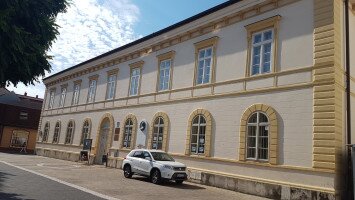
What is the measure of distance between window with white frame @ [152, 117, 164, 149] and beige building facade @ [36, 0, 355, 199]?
65 millimetres

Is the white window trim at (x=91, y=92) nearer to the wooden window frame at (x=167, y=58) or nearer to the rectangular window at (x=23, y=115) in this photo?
the wooden window frame at (x=167, y=58)

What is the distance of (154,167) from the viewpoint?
54.7 feet

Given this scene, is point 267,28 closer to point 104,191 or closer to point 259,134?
point 259,134

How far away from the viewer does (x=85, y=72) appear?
105 feet

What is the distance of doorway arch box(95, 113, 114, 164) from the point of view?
26.8 meters

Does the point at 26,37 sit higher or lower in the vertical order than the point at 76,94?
lower

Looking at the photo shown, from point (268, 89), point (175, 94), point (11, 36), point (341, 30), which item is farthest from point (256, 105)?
point (11, 36)

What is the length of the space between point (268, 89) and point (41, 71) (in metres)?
9.70

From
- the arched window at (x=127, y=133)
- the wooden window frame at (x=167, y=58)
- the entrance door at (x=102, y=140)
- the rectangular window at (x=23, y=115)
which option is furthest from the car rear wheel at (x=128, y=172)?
the rectangular window at (x=23, y=115)

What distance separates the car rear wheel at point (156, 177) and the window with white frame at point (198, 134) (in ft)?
9.65

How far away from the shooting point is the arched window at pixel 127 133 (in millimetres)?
24172

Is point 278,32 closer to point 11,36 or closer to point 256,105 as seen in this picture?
point 256,105

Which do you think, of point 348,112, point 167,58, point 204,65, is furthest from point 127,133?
point 348,112

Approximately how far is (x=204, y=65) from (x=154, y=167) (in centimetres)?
654
